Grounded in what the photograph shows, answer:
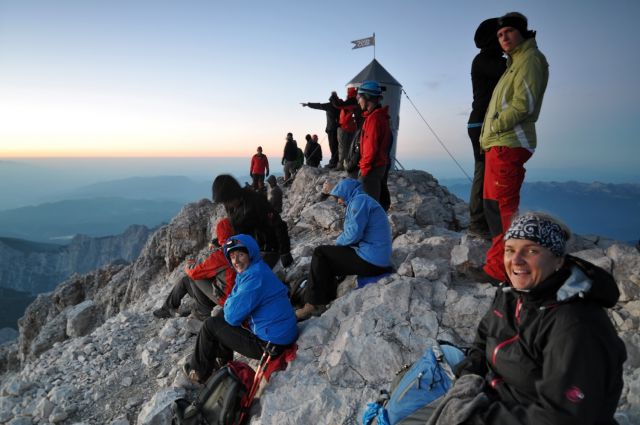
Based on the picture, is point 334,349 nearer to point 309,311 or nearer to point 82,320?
point 309,311

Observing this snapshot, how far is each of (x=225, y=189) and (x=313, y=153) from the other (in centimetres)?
1302

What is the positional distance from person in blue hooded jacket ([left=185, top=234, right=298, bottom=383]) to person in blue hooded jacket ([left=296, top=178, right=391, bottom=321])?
76cm

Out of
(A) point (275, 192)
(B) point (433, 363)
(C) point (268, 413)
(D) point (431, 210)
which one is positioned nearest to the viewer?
(B) point (433, 363)

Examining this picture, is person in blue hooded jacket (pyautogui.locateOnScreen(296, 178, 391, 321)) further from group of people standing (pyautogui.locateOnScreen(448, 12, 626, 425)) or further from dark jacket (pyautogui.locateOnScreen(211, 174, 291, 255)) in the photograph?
group of people standing (pyautogui.locateOnScreen(448, 12, 626, 425))

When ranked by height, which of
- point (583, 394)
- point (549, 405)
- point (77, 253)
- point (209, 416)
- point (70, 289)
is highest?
point (583, 394)

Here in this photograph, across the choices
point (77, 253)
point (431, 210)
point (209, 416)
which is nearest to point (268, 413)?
point (209, 416)

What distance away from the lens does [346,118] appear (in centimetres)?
1355

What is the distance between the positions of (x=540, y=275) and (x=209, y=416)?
13.3 feet

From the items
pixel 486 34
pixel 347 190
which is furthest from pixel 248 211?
pixel 486 34

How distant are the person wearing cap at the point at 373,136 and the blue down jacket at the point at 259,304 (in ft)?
11.5

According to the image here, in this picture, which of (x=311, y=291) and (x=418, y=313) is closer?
(x=418, y=313)

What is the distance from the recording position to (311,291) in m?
5.62

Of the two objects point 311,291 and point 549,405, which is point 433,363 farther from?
point 311,291

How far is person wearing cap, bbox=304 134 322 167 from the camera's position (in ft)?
62.8
